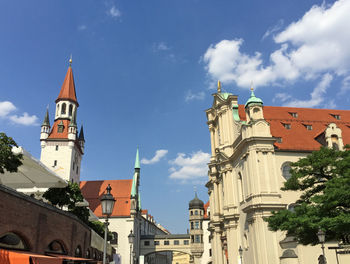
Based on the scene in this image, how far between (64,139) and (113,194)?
1827 centimetres

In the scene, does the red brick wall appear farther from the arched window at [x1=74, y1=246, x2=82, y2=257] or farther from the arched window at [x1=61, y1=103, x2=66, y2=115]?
the arched window at [x1=61, y1=103, x2=66, y2=115]

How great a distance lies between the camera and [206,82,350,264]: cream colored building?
107 ft

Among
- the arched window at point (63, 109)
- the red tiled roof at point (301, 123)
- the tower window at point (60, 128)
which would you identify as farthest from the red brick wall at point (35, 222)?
the arched window at point (63, 109)

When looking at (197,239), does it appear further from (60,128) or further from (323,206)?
(323,206)

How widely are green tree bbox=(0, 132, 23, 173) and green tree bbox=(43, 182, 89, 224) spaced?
36.5ft

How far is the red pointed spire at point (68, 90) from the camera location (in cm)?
7244

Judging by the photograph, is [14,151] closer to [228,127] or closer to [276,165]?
[276,165]

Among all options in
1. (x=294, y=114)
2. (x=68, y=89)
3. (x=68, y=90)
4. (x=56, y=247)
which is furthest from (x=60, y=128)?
(x=56, y=247)

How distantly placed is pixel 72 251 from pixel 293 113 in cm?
3386

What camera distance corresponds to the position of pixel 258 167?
35.2 m

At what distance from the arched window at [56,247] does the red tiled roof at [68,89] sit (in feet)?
186

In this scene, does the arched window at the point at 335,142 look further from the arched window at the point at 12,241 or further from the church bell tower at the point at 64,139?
the church bell tower at the point at 64,139

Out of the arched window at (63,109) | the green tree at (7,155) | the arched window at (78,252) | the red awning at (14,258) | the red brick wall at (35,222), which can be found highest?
the arched window at (63,109)

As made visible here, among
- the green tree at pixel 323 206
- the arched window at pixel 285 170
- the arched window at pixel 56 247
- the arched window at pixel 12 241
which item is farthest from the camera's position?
the arched window at pixel 285 170
